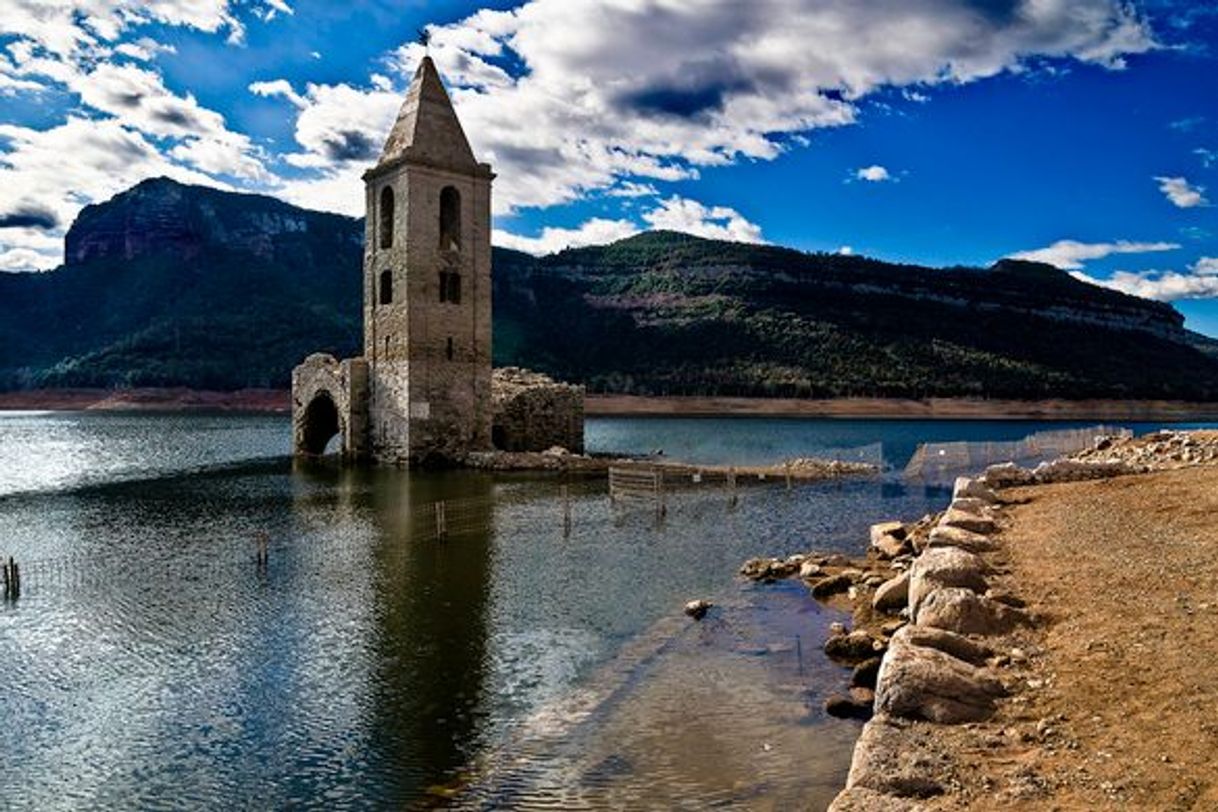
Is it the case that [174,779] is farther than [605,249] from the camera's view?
No

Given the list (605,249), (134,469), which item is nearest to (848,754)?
(134,469)

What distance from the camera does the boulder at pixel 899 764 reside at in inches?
254

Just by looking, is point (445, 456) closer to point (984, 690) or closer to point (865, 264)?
point (984, 690)

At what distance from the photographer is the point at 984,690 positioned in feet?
26.7

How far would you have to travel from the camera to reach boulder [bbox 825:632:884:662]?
472 inches

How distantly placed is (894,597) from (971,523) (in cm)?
345

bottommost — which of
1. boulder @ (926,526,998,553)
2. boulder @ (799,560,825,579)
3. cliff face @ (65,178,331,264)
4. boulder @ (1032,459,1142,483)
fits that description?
boulder @ (799,560,825,579)

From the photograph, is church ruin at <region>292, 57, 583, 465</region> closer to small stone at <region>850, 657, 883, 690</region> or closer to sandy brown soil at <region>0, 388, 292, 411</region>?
small stone at <region>850, 657, 883, 690</region>

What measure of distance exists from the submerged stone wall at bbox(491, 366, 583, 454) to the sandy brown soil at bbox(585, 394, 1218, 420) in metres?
55.2

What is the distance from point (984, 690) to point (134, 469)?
40890mm

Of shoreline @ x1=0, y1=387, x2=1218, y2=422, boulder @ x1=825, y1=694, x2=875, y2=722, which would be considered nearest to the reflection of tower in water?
boulder @ x1=825, y1=694, x2=875, y2=722

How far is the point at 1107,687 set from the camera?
26.1ft

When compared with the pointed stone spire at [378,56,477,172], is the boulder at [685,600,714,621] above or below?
below

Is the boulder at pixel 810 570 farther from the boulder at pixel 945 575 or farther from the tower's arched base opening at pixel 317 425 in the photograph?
the tower's arched base opening at pixel 317 425
